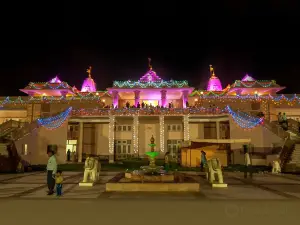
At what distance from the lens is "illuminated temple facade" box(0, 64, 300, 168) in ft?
85.1

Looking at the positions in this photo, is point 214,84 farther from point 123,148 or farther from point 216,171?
point 216,171

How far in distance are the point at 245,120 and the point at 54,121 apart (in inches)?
798

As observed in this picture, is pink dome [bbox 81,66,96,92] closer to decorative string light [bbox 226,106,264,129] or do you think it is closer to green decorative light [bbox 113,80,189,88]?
green decorative light [bbox 113,80,189,88]

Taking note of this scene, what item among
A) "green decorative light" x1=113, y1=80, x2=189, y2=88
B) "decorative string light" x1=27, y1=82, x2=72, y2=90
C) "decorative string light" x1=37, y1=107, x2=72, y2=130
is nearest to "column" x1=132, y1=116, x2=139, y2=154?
"green decorative light" x1=113, y1=80, x2=189, y2=88

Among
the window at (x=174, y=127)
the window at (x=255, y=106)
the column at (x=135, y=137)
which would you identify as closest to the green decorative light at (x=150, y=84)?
the window at (x=174, y=127)

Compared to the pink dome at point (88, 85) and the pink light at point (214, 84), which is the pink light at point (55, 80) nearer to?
the pink dome at point (88, 85)

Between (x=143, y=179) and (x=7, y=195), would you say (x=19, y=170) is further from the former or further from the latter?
(x=143, y=179)

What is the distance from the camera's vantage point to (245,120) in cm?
2598

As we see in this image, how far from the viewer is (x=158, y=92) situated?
1328 inches

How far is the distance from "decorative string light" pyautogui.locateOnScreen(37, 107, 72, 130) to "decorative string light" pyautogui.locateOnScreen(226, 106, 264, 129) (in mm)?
17814

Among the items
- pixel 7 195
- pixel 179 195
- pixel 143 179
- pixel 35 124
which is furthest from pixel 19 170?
pixel 179 195

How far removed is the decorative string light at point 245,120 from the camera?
83.0 feet

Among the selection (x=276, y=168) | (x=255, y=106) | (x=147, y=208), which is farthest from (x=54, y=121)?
(x=255, y=106)

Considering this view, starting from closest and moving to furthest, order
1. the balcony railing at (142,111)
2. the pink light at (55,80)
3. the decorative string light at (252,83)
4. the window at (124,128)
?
the balcony railing at (142,111)
the window at (124,128)
the decorative string light at (252,83)
the pink light at (55,80)
